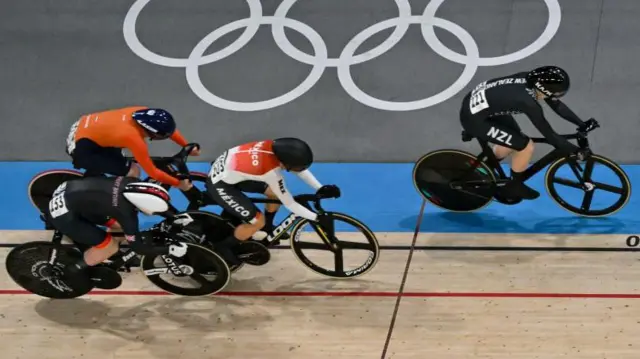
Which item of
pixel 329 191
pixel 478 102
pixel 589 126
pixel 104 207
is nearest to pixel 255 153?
pixel 329 191

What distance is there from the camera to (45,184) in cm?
632

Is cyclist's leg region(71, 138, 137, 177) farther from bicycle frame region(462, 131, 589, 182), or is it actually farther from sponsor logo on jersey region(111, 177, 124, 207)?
bicycle frame region(462, 131, 589, 182)

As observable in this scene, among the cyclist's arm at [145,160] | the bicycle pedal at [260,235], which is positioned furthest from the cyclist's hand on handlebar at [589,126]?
the cyclist's arm at [145,160]

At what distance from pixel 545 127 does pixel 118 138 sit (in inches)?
127

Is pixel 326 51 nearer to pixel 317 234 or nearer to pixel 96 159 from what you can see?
pixel 317 234

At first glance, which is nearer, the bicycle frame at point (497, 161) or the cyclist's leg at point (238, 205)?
the cyclist's leg at point (238, 205)

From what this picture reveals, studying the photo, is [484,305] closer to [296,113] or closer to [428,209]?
[428,209]

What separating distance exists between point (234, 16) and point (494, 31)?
8.76 feet

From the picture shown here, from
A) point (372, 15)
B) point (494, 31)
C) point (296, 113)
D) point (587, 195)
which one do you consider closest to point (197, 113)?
point (296, 113)

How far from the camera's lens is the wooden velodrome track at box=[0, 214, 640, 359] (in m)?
5.14

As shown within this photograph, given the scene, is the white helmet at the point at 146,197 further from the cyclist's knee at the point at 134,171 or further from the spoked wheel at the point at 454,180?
the spoked wheel at the point at 454,180

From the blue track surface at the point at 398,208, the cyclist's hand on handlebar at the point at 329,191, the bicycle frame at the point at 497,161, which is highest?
the cyclist's hand on handlebar at the point at 329,191

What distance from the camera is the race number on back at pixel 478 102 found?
19.9 ft

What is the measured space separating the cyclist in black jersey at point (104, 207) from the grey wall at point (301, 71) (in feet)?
8.23
